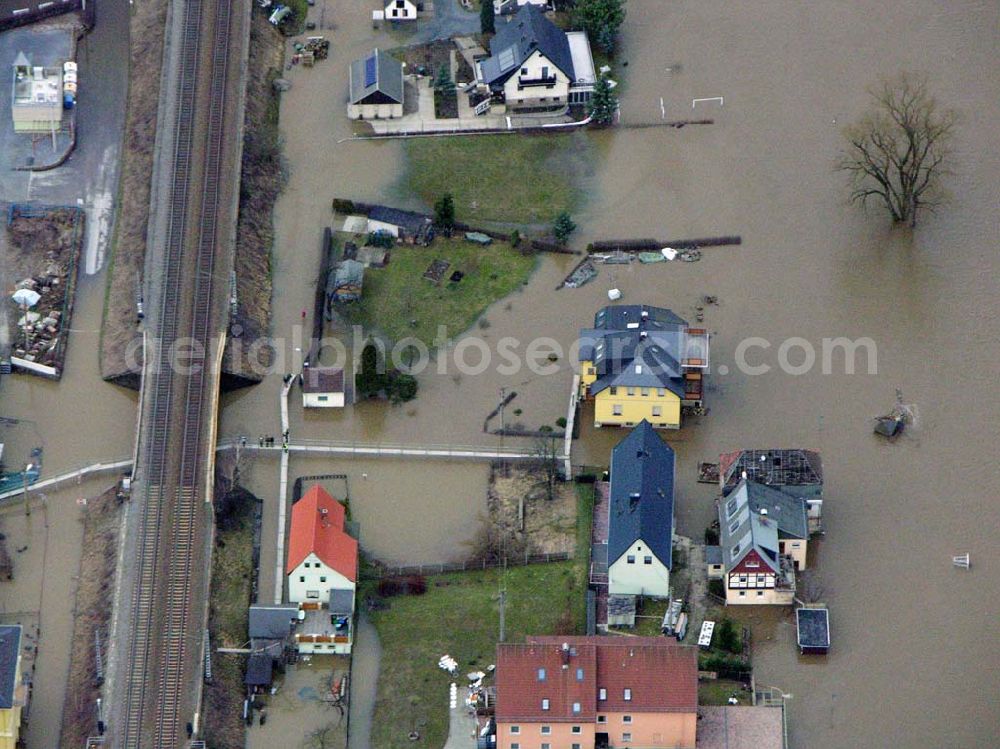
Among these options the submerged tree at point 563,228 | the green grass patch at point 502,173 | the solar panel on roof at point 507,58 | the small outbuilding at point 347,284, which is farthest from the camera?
the solar panel on roof at point 507,58

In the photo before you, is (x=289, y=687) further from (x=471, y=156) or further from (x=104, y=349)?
(x=471, y=156)

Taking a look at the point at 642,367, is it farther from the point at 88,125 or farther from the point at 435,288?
the point at 88,125

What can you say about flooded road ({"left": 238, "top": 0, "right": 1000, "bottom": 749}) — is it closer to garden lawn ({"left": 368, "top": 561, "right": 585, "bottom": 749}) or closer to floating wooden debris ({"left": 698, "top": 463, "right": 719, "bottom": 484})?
floating wooden debris ({"left": 698, "top": 463, "right": 719, "bottom": 484})

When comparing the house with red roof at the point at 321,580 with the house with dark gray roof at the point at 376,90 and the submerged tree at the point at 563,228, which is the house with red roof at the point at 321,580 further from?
the house with dark gray roof at the point at 376,90

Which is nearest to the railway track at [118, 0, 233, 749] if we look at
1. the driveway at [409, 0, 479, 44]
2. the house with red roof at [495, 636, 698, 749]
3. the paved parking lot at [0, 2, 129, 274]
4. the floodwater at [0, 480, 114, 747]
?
the floodwater at [0, 480, 114, 747]

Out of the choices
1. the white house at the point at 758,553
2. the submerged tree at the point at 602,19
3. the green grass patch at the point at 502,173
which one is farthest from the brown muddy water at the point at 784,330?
the submerged tree at the point at 602,19
